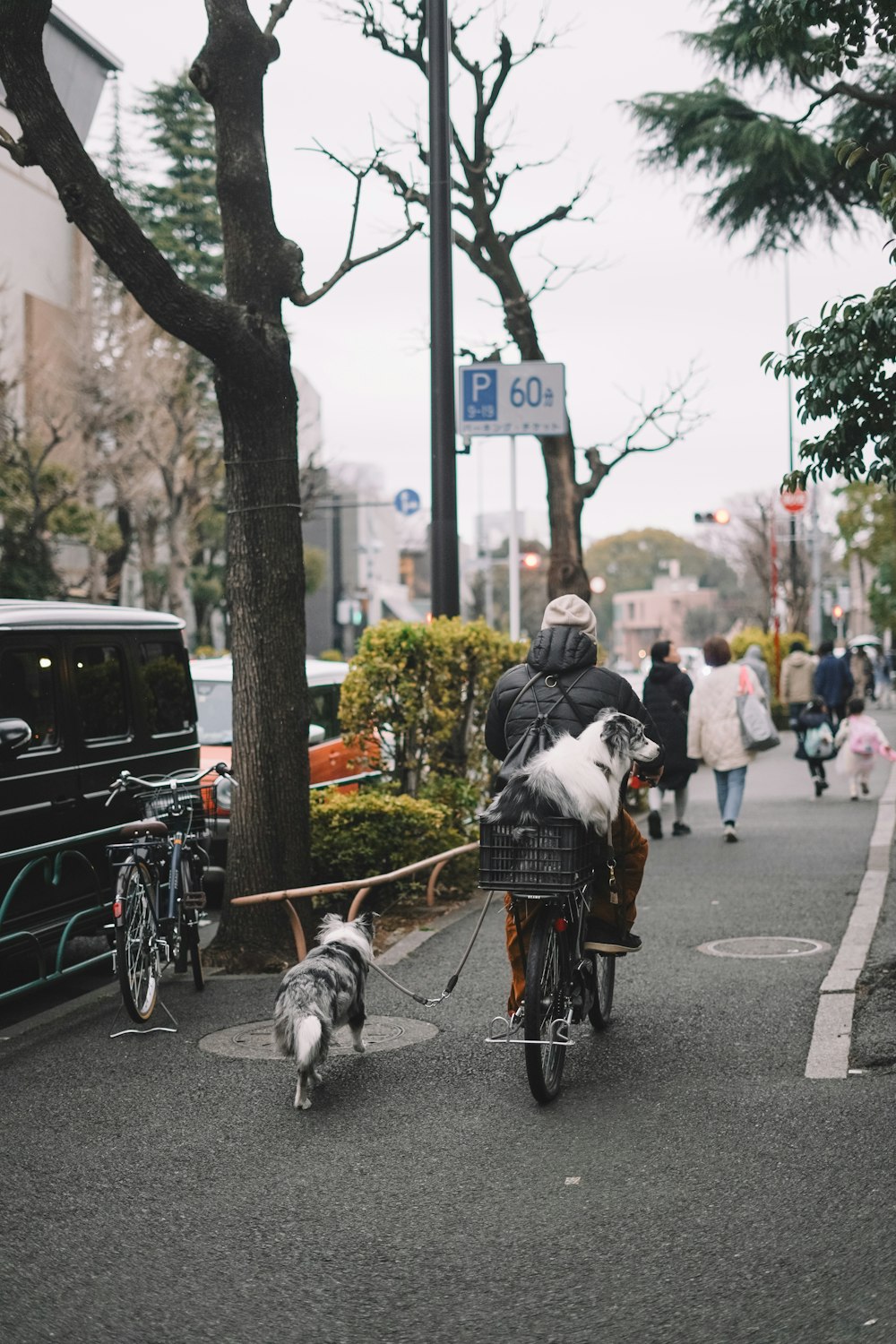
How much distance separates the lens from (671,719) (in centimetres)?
1397

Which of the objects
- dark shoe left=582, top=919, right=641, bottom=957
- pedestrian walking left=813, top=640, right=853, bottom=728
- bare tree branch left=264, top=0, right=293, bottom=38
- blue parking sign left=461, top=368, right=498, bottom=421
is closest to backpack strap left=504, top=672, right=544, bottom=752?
dark shoe left=582, top=919, right=641, bottom=957

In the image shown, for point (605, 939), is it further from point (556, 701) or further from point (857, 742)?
point (857, 742)

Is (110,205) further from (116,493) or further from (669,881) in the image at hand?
(116,493)

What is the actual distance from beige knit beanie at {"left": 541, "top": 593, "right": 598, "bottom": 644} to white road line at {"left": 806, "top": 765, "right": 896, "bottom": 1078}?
6.18ft

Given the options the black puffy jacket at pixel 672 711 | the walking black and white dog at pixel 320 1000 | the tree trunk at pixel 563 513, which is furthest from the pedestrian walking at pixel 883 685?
the walking black and white dog at pixel 320 1000

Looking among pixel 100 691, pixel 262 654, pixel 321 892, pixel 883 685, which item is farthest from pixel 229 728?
pixel 883 685

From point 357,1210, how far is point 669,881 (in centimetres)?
701

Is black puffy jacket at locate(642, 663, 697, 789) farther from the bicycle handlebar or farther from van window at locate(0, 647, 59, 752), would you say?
van window at locate(0, 647, 59, 752)

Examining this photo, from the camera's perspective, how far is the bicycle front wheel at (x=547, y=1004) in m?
5.30

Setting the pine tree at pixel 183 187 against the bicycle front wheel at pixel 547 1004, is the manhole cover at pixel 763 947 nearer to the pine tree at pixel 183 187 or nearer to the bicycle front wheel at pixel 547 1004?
the bicycle front wheel at pixel 547 1004

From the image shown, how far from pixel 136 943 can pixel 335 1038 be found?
39.6 inches

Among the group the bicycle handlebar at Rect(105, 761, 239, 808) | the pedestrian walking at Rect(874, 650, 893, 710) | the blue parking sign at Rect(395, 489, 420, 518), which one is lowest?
the pedestrian walking at Rect(874, 650, 893, 710)

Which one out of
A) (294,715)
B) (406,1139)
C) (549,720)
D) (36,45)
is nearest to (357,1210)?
(406,1139)

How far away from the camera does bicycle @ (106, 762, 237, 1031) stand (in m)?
6.74
